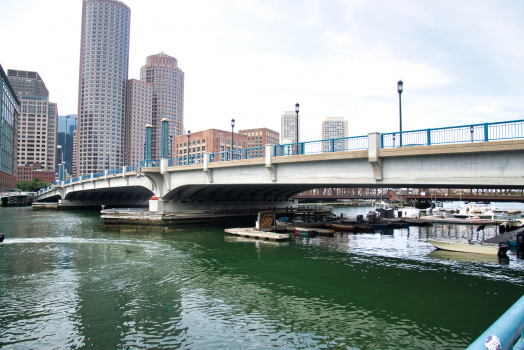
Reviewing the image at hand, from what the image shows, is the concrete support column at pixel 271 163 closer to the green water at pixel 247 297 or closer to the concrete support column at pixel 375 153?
the green water at pixel 247 297

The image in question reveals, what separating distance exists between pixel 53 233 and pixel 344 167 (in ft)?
104

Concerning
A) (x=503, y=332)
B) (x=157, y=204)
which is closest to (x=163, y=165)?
(x=157, y=204)

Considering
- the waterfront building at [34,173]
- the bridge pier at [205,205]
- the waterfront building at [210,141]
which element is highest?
the waterfront building at [210,141]

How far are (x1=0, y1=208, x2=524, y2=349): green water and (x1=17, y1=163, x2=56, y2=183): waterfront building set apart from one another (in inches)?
7639

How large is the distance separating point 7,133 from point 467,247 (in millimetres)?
173206

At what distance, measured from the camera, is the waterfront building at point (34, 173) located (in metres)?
188

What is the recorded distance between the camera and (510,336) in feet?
9.84

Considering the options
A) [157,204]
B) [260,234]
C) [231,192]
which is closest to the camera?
[260,234]

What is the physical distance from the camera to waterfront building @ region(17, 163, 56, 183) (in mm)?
188500

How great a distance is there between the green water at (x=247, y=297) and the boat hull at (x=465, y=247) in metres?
1.08

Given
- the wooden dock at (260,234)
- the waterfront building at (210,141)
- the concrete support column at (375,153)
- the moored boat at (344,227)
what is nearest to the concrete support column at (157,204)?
the wooden dock at (260,234)

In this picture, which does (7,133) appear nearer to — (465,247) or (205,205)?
(205,205)

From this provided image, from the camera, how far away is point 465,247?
25141 mm

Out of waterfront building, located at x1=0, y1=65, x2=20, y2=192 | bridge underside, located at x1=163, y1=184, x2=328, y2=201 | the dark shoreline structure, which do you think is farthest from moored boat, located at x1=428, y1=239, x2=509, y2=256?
waterfront building, located at x1=0, y1=65, x2=20, y2=192
